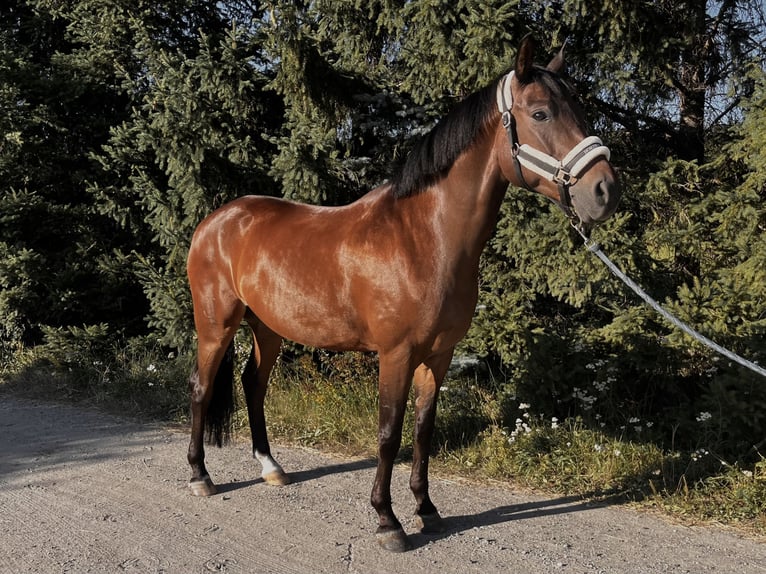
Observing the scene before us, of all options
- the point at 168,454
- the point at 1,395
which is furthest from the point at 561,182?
Result: the point at 1,395

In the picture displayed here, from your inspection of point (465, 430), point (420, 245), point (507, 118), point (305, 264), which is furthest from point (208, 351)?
point (507, 118)

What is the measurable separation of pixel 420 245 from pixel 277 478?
1.95 meters

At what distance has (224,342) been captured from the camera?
4.27 meters

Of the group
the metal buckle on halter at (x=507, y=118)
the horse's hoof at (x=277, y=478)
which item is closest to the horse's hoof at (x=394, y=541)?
the horse's hoof at (x=277, y=478)

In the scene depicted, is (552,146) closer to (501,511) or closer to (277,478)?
(501,511)

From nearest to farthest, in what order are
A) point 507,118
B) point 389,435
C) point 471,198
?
point 507,118 < point 471,198 < point 389,435

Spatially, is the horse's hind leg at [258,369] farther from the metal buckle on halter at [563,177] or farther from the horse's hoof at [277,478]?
the metal buckle on halter at [563,177]

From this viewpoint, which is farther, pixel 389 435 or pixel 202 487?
pixel 202 487

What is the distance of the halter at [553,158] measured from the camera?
2617mm

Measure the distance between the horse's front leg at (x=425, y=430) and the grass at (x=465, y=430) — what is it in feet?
2.75

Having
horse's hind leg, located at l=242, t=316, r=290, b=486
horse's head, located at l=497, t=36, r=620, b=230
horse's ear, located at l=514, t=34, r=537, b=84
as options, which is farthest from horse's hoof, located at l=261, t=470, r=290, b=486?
horse's ear, located at l=514, t=34, r=537, b=84

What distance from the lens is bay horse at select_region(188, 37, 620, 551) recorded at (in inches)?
109

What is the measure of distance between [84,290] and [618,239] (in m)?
6.34

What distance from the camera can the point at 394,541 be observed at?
3.13m
